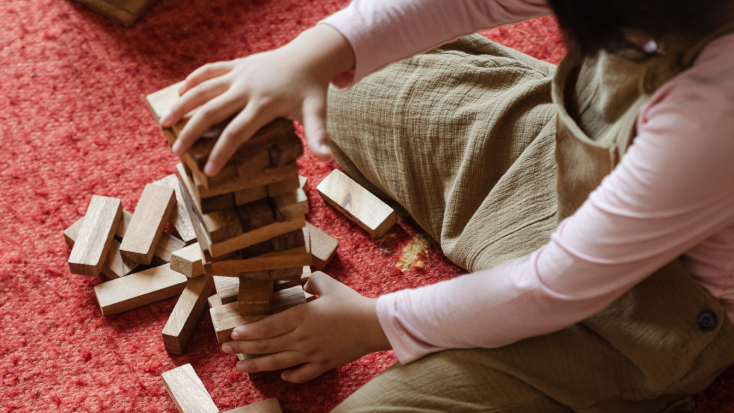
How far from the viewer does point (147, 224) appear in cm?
108

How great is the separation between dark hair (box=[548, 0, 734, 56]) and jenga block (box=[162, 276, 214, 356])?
70cm

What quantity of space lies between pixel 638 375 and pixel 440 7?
57 cm

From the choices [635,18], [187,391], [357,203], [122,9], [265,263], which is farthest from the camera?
[122,9]

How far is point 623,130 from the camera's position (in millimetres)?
708

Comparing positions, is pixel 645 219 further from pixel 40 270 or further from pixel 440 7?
pixel 40 270

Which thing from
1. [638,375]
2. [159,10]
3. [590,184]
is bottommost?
[638,375]

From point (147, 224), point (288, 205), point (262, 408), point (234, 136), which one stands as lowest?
point (262, 408)

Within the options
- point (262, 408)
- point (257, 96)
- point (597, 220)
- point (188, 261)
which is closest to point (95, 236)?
point (188, 261)

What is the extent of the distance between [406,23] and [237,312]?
0.50 metres

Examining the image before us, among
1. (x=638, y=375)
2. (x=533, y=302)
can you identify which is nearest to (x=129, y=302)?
(x=533, y=302)

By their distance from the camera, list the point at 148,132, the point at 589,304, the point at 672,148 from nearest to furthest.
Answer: the point at 672,148 → the point at 589,304 → the point at 148,132

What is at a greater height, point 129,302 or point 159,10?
point 159,10

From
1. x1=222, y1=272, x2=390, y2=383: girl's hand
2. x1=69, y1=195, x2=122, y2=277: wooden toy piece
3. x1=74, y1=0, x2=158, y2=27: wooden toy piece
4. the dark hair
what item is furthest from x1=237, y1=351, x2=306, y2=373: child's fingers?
x1=74, y1=0, x2=158, y2=27: wooden toy piece

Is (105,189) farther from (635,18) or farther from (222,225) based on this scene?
(635,18)
